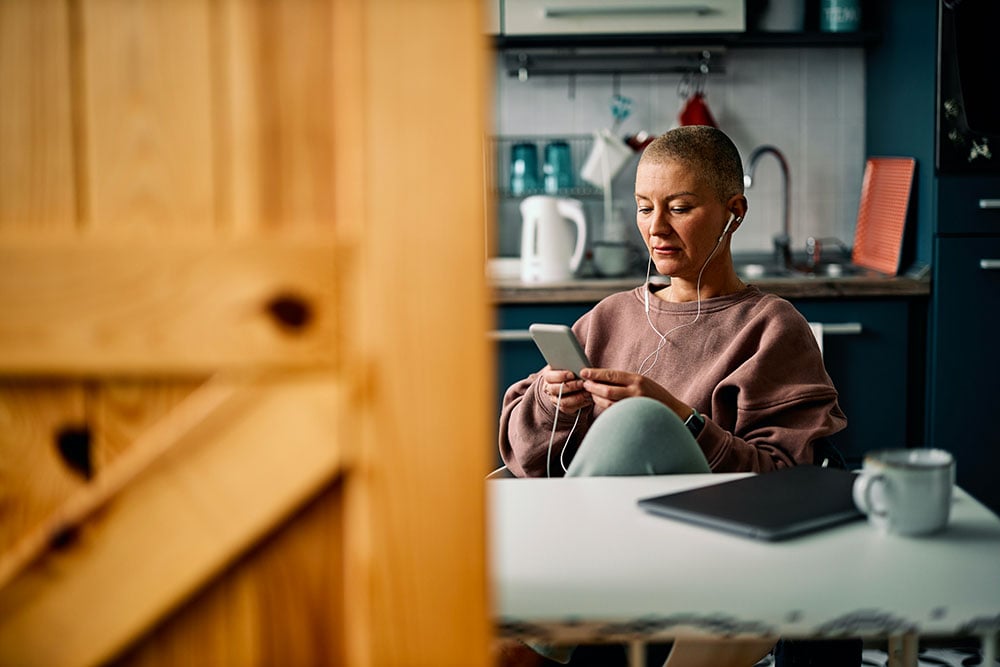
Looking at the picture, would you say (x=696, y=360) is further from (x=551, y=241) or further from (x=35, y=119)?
(x=35, y=119)

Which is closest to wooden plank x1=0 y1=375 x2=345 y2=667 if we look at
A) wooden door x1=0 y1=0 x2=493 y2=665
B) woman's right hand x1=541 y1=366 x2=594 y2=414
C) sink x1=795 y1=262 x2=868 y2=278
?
wooden door x1=0 y1=0 x2=493 y2=665

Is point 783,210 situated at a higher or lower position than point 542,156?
lower

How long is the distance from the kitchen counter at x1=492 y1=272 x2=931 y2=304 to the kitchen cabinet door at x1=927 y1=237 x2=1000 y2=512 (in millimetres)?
88

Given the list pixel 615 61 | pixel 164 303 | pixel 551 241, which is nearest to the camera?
pixel 164 303

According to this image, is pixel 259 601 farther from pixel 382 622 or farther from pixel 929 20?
pixel 929 20

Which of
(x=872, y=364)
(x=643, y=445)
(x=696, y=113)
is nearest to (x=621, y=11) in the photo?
(x=696, y=113)

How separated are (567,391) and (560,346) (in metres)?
0.12

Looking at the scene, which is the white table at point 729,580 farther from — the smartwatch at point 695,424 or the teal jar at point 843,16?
the teal jar at point 843,16

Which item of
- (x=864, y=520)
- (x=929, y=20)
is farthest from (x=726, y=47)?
(x=864, y=520)

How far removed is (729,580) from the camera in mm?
1082

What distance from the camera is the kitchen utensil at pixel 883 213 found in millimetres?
3262

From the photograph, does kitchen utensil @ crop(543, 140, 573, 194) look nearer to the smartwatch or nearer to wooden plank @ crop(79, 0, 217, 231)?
the smartwatch

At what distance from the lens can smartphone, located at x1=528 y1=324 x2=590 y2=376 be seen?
5.82 ft

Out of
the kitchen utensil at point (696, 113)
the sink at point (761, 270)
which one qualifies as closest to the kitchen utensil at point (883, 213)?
the sink at point (761, 270)
